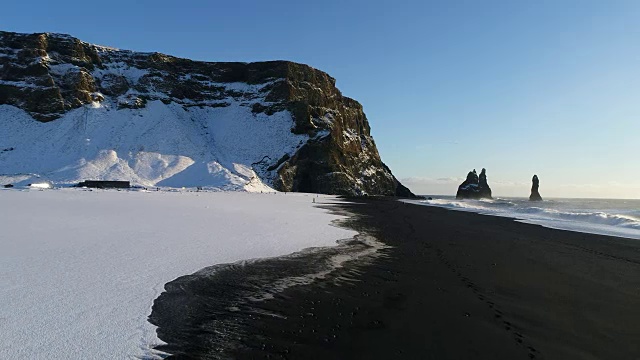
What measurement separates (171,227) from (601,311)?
15183mm

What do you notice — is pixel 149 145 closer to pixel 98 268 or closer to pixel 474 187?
pixel 98 268

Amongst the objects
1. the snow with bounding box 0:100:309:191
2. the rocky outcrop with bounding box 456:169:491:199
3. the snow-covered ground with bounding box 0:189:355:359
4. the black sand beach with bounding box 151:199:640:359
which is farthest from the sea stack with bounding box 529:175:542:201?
the snow-covered ground with bounding box 0:189:355:359

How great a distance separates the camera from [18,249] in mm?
9898

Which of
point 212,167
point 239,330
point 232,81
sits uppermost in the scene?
point 232,81

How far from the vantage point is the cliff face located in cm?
7481

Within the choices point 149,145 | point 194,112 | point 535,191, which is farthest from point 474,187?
point 149,145

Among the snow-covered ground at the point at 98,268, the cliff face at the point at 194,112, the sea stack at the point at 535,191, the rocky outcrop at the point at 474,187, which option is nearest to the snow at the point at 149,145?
the cliff face at the point at 194,112

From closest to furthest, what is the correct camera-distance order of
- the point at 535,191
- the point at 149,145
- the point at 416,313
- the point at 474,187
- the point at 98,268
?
the point at 416,313
the point at 98,268
the point at 149,145
the point at 474,187
the point at 535,191

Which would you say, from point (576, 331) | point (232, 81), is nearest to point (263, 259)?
point (576, 331)

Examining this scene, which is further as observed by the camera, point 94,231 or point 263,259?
point 94,231

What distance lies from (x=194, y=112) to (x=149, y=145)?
22.7m

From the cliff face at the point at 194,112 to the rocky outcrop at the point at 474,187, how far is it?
3466 cm

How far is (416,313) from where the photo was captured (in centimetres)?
735

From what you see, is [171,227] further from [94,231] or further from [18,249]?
[18,249]
